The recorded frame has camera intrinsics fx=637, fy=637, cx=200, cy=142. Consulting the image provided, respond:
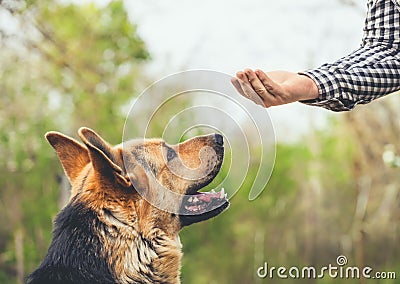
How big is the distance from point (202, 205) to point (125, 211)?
0.20m

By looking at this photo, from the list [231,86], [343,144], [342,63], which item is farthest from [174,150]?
[343,144]

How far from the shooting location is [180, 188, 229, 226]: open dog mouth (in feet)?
4.95

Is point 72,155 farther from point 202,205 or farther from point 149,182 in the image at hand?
point 202,205

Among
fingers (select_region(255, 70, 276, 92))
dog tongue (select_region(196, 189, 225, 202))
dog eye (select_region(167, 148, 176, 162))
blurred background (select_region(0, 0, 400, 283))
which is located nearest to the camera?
fingers (select_region(255, 70, 276, 92))

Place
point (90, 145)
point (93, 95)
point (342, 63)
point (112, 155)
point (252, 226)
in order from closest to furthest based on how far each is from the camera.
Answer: point (342, 63) < point (90, 145) < point (112, 155) < point (93, 95) < point (252, 226)

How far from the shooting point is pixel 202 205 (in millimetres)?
1604

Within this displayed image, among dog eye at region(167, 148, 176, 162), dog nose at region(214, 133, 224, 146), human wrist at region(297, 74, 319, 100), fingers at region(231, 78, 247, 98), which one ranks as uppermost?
dog nose at region(214, 133, 224, 146)

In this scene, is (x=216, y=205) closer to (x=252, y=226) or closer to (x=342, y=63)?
(x=342, y=63)

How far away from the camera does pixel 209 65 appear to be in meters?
4.33

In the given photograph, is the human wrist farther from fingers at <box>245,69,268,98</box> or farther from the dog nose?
the dog nose

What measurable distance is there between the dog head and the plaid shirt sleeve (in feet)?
1.57

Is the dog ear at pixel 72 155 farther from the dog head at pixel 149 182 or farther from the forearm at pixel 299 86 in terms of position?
the forearm at pixel 299 86

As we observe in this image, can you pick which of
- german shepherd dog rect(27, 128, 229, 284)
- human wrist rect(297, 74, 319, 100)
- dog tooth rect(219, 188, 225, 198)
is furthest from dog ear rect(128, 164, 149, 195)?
human wrist rect(297, 74, 319, 100)

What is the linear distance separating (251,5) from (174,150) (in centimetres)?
305
